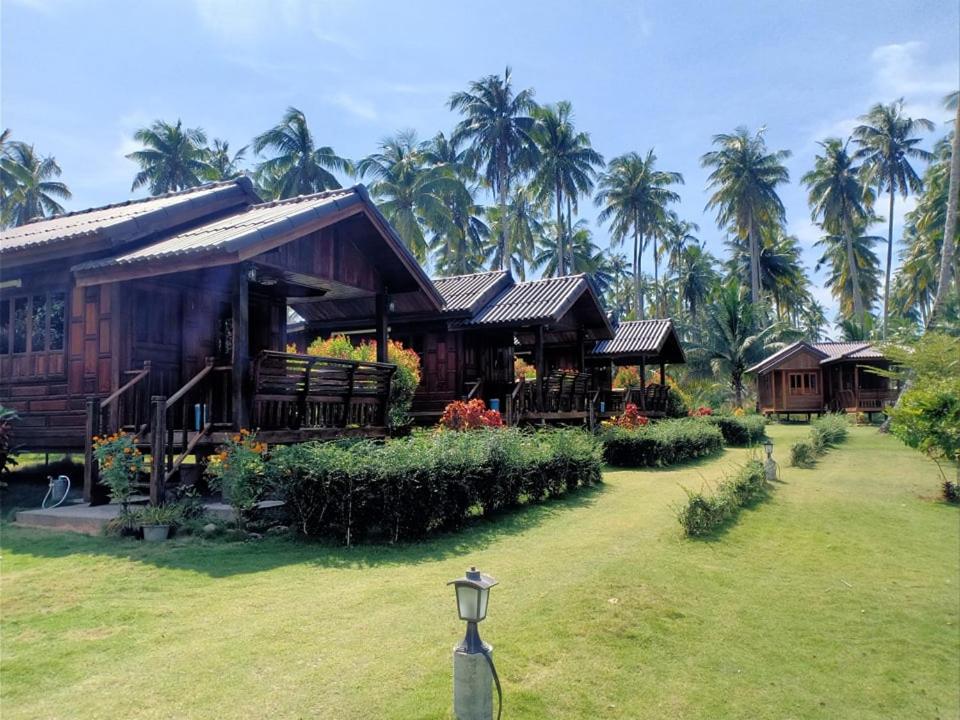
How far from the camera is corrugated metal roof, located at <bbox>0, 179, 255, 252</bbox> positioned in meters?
10.2

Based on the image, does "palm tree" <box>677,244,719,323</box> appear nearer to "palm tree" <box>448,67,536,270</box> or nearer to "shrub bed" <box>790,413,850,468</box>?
"palm tree" <box>448,67,536,270</box>

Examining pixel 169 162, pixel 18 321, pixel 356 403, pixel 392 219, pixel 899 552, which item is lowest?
pixel 899 552

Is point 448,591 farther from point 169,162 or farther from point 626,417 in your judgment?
point 169,162

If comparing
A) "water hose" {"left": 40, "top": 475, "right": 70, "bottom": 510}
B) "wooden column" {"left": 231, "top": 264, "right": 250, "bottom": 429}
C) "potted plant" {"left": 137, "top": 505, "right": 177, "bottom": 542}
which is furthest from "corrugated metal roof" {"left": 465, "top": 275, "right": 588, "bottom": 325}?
"potted plant" {"left": 137, "top": 505, "right": 177, "bottom": 542}

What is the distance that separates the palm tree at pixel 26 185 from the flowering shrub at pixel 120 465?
124 ft

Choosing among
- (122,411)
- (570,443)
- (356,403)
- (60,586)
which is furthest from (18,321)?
(570,443)

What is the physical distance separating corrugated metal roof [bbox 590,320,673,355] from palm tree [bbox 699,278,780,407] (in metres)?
13.2

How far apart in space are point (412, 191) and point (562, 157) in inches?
415

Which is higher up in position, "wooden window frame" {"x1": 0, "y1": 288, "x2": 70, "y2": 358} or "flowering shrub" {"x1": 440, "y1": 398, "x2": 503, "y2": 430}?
"wooden window frame" {"x1": 0, "y1": 288, "x2": 70, "y2": 358}

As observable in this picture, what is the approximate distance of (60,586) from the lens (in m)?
5.83

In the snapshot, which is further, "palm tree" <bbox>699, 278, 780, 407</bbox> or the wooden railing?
"palm tree" <bbox>699, 278, 780, 407</bbox>

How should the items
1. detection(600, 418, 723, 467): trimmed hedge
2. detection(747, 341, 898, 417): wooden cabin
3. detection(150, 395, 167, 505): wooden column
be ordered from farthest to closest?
detection(747, 341, 898, 417): wooden cabin < detection(600, 418, 723, 467): trimmed hedge < detection(150, 395, 167, 505): wooden column

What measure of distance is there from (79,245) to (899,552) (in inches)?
482

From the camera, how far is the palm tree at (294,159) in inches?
1521
